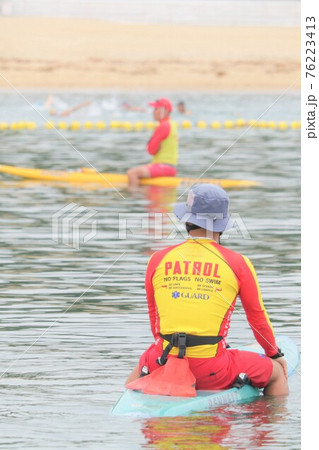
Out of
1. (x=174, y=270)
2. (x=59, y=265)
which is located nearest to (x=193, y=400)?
(x=174, y=270)

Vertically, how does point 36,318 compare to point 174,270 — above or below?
below

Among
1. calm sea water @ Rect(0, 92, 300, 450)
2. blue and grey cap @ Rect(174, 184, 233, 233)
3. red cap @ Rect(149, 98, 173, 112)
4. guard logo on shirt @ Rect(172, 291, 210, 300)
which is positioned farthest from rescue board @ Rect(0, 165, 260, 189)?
guard logo on shirt @ Rect(172, 291, 210, 300)

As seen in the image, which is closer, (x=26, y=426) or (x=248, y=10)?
(x=26, y=426)

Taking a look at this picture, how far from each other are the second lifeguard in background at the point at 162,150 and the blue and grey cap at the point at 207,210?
472 inches

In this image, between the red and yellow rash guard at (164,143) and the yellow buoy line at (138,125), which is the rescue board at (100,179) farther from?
the yellow buoy line at (138,125)

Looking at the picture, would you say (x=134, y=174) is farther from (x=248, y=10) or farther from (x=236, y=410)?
(x=248, y=10)

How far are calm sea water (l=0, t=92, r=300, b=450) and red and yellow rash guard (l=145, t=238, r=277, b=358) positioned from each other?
2.00 feet

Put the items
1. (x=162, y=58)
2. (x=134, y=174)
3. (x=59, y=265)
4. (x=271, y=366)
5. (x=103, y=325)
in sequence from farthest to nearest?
1. (x=162, y=58)
2. (x=134, y=174)
3. (x=59, y=265)
4. (x=103, y=325)
5. (x=271, y=366)

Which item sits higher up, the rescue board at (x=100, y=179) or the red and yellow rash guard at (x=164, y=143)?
the red and yellow rash guard at (x=164, y=143)

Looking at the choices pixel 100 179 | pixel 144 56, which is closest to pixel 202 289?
pixel 100 179

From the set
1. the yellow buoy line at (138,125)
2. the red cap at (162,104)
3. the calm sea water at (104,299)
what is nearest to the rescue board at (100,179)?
the calm sea water at (104,299)

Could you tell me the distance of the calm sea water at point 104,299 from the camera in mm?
8062

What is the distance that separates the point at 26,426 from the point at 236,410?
4.77ft

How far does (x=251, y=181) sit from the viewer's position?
21.9 meters
